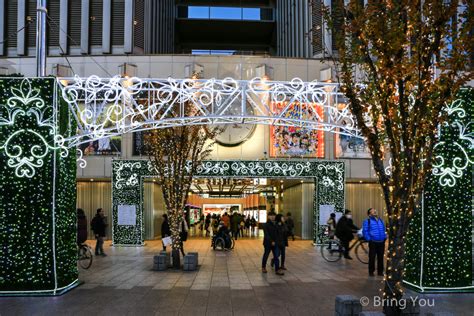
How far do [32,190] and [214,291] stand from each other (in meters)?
4.03

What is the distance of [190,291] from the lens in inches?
418

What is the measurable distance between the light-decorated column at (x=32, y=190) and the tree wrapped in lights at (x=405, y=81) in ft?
19.9

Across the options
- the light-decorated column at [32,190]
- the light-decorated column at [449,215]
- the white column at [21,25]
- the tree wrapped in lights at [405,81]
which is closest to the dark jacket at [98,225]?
the light-decorated column at [32,190]

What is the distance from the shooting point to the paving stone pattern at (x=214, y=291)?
881 centimetres

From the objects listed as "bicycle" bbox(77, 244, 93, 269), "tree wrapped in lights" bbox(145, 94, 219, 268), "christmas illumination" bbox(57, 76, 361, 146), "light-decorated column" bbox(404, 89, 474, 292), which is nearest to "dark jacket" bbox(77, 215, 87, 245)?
"bicycle" bbox(77, 244, 93, 269)

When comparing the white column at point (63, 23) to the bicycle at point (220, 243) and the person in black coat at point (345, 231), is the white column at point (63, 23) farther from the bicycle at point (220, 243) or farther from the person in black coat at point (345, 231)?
the person in black coat at point (345, 231)

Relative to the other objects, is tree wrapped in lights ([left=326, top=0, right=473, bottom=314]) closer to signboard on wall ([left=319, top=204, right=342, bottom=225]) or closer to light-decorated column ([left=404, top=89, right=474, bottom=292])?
light-decorated column ([left=404, top=89, right=474, bottom=292])

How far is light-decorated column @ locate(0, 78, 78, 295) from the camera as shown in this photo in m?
10.1

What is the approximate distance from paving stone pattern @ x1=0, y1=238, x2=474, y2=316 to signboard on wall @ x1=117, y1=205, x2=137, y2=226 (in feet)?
21.2

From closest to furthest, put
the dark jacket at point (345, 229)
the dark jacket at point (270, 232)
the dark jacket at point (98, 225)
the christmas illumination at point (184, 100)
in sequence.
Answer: the christmas illumination at point (184, 100)
the dark jacket at point (270, 232)
the dark jacket at point (345, 229)
the dark jacket at point (98, 225)

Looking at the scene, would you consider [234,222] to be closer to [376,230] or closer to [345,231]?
[345,231]

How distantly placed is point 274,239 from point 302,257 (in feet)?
16.2

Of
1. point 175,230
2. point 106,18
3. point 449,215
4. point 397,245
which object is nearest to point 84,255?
point 175,230

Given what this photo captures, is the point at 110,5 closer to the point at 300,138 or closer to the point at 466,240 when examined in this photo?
the point at 300,138
